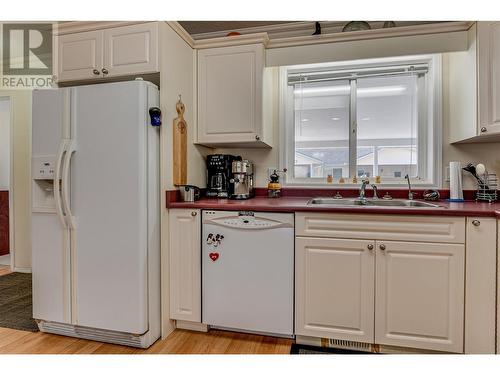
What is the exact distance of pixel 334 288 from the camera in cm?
177

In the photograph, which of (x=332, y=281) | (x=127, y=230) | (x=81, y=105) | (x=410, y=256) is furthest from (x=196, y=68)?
(x=410, y=256)

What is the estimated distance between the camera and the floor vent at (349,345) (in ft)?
5.85

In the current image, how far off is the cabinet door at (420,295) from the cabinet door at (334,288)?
64 mm

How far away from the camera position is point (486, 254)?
158 centimetres

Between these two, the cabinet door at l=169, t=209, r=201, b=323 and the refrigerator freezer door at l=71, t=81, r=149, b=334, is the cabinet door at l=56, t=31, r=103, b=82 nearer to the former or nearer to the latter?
the refrigerator freezer door at l=71, t=81, r=149, b=334

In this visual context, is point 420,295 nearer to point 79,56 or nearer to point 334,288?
point 334,288

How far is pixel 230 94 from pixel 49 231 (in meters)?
1.56

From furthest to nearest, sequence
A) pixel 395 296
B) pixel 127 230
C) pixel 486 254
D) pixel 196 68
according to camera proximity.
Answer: pixel 196 68, pixel 127 230, pixel 395 296, pixel 486 254

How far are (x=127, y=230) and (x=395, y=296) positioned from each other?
5.26 ft

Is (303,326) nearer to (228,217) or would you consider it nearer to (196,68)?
(228,217)

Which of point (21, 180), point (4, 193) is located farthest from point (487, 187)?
point (4, 193)

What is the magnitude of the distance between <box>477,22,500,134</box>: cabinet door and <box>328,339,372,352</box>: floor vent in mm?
1499

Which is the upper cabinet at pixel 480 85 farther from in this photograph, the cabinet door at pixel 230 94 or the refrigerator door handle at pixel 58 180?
the refrigerator door handle at pixel 58 180

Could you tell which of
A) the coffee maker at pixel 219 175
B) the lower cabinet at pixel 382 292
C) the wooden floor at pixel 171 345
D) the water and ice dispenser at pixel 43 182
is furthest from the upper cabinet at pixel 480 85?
the water and ice dispenser at pixel 43 182
